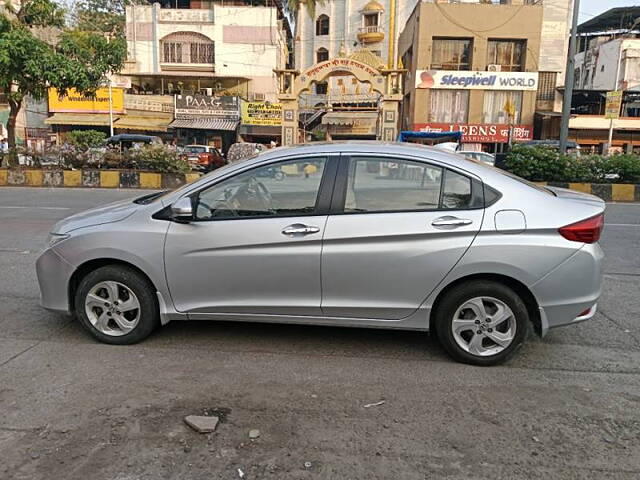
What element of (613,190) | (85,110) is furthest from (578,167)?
(85,110)

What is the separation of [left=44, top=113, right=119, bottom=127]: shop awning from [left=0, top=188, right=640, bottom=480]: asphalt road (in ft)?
108

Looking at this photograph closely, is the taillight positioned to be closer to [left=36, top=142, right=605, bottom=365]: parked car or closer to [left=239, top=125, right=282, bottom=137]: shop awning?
[left=36, top=142, right=605, bottom=365]: parked car

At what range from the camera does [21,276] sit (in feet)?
20.4

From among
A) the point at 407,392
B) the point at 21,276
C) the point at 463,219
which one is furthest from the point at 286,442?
the point at 21,276

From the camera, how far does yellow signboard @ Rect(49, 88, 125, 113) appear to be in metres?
34.7

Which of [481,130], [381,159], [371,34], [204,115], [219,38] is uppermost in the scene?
[371,34]

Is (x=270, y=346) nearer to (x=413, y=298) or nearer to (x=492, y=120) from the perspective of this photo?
(x=413, y=298)

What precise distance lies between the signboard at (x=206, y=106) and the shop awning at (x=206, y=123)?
0.88ft

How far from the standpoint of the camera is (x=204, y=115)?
113 ft

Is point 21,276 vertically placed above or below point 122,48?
below

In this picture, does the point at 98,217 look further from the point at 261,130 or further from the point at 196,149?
the point at 261,130

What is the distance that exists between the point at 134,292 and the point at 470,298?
2523mm

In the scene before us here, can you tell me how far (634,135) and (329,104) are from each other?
773 inches

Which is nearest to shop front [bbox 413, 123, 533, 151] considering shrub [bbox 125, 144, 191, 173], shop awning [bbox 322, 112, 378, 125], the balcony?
shop awning [bbox 322, 112, 378, 125]
